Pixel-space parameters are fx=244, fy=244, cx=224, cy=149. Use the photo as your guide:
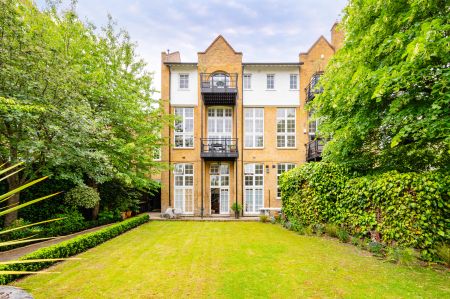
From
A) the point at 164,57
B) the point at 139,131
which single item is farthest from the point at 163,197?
the point at 164,57

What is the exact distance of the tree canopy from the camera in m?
6.79

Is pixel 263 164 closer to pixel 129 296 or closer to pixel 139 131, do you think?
Answer: pixel 139 131

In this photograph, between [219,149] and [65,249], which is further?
[219,149]

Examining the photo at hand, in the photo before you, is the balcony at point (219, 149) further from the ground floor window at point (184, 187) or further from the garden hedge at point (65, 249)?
the garden hedge at point (65, 249)

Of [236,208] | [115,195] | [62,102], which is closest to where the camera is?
[62,102]

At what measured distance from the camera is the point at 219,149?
50.5 ft

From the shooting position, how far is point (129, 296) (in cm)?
420

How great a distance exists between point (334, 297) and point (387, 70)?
4.64 metres

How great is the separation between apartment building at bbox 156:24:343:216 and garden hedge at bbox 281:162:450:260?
6.04m

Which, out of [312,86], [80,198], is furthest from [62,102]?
[312,86]

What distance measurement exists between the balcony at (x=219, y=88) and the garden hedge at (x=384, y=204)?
7308mm

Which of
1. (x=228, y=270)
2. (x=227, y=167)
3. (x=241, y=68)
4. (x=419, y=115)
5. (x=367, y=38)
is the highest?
(x=241, y=68)

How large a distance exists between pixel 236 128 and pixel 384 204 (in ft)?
34.3

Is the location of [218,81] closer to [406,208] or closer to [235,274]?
[406,208]
